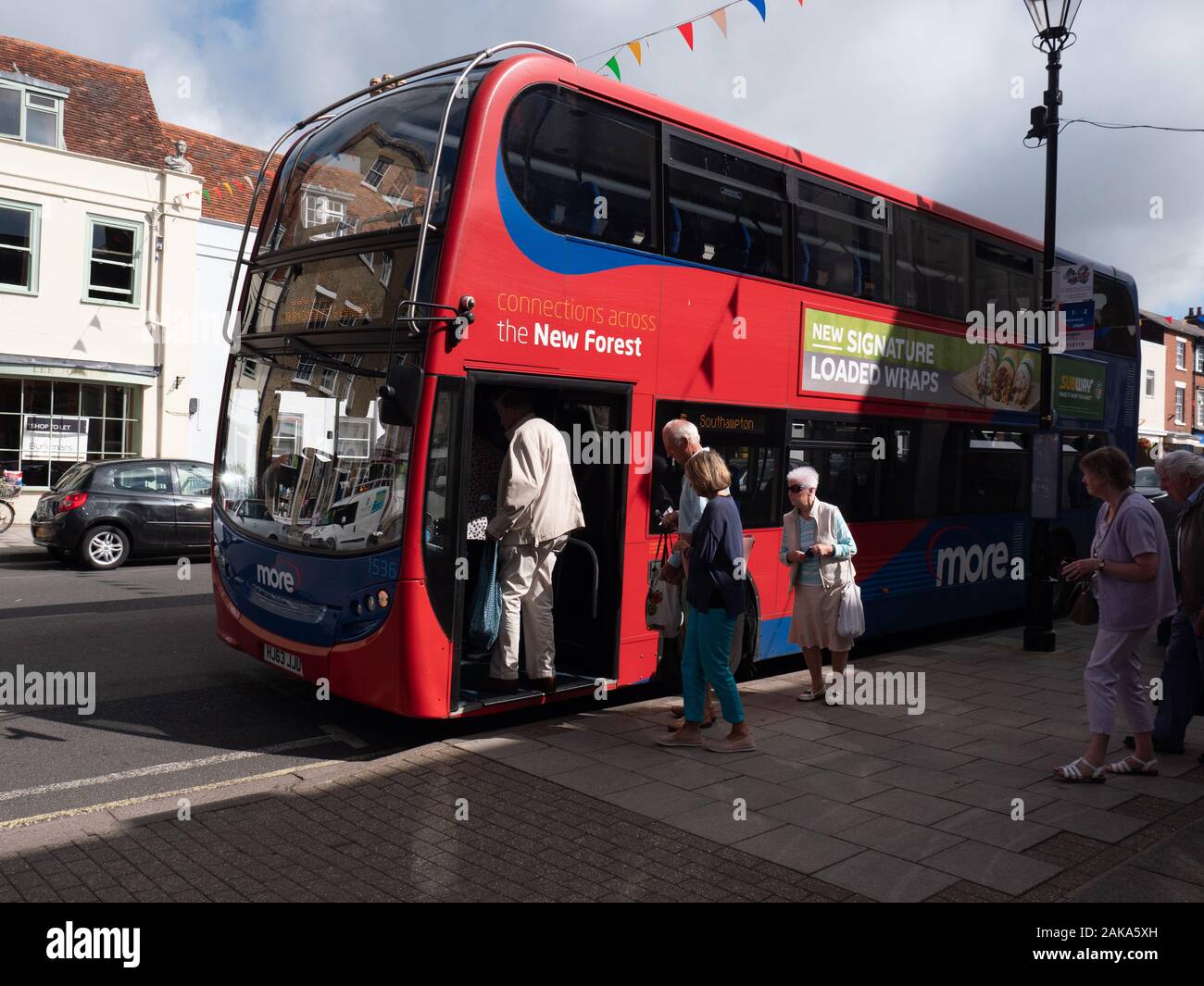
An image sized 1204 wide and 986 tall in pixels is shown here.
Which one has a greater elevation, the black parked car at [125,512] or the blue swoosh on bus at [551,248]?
the blue swoosh on bus at [551,248]

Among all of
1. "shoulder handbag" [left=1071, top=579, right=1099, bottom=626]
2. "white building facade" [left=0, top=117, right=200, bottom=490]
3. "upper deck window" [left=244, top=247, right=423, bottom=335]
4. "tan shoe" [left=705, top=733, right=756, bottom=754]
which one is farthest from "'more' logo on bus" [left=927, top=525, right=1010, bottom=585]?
"white building facade" [left=0, top=117, right=200, bottom=490]

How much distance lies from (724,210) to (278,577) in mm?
4163

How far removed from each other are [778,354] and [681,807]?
4.20m

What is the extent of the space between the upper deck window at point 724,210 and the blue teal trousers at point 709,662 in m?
2.69

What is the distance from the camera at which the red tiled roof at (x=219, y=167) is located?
993 inches

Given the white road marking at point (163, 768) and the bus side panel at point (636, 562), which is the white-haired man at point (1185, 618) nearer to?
the bus side panel at point (636, 562)

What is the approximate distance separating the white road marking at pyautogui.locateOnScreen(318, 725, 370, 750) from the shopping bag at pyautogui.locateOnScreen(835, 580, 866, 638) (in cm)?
351

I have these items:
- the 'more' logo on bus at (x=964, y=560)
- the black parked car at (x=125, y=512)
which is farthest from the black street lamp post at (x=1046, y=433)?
the black parked car at (x=125, y=512)

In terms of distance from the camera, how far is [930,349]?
10.1 meters

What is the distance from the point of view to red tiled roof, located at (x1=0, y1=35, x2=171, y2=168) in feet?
73.7

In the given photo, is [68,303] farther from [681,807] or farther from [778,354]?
[681,807]

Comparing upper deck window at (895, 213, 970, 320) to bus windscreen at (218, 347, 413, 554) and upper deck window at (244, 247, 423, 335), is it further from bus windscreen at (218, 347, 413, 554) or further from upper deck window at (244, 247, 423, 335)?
bus windscreen at (218, 347, 413, 554)

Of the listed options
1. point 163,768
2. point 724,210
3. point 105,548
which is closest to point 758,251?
point 724,210
